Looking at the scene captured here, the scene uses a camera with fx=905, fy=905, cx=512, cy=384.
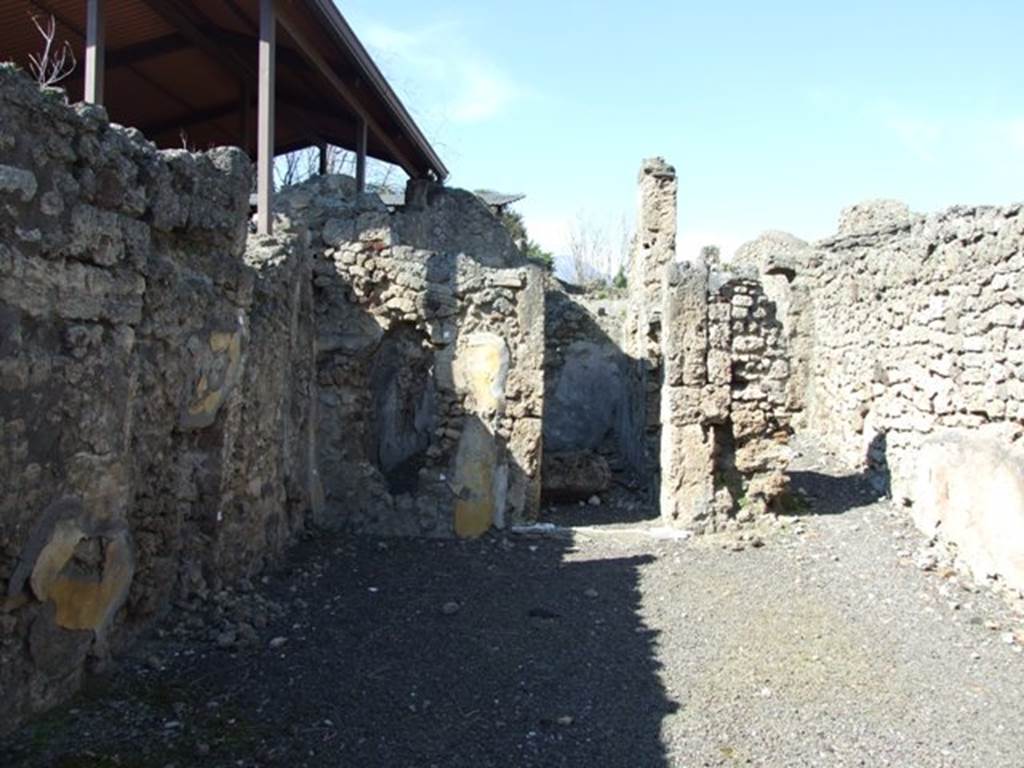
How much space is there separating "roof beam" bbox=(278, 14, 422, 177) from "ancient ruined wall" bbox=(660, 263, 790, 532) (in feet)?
13.2

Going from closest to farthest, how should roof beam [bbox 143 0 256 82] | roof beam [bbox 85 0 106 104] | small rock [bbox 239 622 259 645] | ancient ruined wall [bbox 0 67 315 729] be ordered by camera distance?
ancient ruined wall [bbox 0 67 315 729]
small rock [bbox 239 622 259 645]
roof beam [bbox 85 0 106 104]
roof beam [bbox 143 0 256 82]

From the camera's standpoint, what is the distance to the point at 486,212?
14141mm

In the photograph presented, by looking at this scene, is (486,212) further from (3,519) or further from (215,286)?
(3,519)

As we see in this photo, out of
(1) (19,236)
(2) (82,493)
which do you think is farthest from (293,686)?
(1) (19,236)

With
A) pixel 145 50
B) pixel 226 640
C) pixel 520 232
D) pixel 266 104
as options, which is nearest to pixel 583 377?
pixel 266 104

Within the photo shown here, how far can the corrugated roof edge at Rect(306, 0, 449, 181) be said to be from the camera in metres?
8.09

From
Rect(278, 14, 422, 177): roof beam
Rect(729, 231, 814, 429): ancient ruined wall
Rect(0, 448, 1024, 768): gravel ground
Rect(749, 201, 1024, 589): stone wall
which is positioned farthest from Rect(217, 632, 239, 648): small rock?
Rect(729, 231, 814, 429): ancient ruined wall

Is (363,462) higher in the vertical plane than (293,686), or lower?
higher

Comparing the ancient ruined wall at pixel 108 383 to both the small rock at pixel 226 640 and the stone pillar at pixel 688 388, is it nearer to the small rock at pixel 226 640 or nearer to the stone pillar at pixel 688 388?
the small rock at pixel 226 640

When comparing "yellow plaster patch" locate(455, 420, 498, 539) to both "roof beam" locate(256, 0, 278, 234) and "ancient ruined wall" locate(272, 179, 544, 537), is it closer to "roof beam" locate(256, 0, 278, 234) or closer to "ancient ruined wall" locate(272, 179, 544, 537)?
"ancient ruined wall" locate(272, 179, 544, 537)

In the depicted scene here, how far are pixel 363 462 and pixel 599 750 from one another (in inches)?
179

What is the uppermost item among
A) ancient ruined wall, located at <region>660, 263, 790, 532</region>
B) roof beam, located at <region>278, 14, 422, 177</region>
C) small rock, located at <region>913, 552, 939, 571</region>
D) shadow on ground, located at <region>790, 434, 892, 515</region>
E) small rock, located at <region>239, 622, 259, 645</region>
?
roof beam, located at <region>278, 14, 422, 177</region>

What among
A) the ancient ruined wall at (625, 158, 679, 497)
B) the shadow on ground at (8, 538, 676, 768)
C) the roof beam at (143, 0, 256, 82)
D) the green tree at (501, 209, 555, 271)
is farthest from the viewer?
the green tree at (501, 209, 555, 271)

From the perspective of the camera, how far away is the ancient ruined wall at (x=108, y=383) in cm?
343
